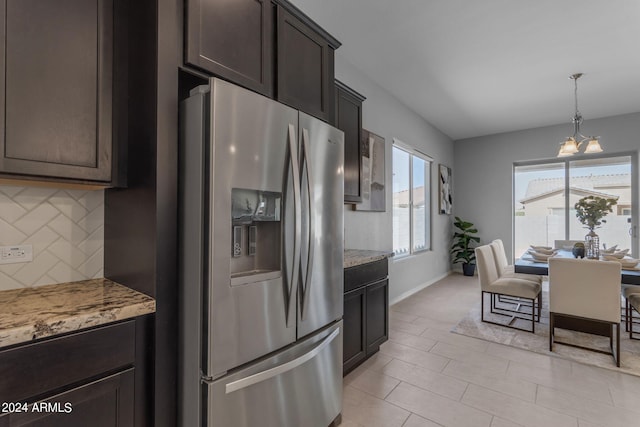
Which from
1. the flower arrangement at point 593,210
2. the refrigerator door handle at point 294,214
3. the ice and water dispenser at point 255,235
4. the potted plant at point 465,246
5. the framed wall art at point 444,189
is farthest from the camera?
the potted plant at point 465,246

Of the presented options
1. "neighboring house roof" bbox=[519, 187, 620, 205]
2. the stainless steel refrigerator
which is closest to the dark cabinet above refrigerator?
the stainless steel refrigerator

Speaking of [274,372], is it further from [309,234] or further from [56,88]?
[56,88]

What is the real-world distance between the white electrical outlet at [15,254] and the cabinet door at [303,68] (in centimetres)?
141

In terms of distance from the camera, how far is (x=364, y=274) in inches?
96.1

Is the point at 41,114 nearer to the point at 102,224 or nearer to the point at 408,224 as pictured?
the point at 102,224

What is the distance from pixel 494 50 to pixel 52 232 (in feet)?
13.1

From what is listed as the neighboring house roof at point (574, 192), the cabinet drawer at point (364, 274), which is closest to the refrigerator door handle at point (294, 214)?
the cabinet drawer at point (364, 274)

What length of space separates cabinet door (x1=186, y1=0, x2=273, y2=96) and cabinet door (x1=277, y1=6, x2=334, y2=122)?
0.08 metres

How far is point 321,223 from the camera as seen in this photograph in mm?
1699

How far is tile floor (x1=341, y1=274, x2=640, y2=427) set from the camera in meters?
1.93

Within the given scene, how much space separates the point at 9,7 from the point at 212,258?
1.19 metres

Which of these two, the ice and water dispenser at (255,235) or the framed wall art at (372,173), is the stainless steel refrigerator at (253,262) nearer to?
the ice and water dispenser at (255,235)

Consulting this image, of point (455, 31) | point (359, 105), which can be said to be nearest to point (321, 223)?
point (359, 105)

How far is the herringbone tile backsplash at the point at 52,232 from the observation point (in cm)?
136
